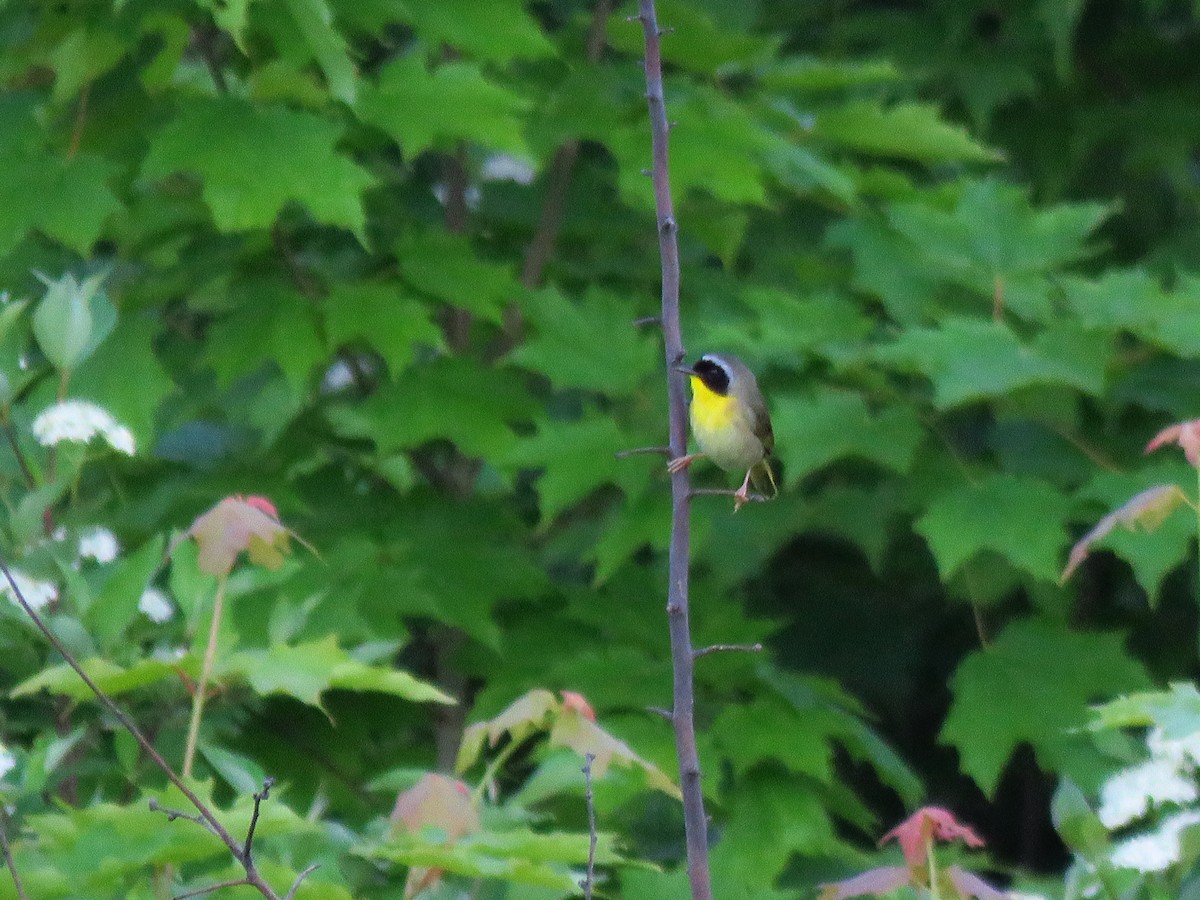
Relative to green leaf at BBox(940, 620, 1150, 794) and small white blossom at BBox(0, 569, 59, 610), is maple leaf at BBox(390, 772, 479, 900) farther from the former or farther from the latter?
green leaf at BBox(940, 620, 1150, 794)

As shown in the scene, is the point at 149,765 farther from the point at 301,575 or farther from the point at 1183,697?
the point at 1183,697

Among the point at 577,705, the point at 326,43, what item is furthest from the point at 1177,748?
the point at 326,43

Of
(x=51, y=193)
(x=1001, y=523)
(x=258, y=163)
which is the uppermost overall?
(x=258, y=163)

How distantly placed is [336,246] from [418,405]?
0.49 m

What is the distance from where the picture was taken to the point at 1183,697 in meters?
1.99

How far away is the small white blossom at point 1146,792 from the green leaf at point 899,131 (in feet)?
5.55

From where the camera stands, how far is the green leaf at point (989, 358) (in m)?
2.88

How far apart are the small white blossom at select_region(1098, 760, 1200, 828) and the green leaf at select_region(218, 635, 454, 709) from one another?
85 centimetres

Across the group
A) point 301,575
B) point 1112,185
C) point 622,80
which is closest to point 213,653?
point 301,575

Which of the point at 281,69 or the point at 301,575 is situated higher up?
the point at 281,69

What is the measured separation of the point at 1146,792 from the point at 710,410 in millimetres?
1169

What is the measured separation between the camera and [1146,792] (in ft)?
6.77

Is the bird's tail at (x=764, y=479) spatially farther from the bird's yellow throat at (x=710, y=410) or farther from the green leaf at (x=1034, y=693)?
the green leaf at (x=1034, y=693)

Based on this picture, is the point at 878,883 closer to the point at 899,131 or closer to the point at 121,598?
the point at 121,598
